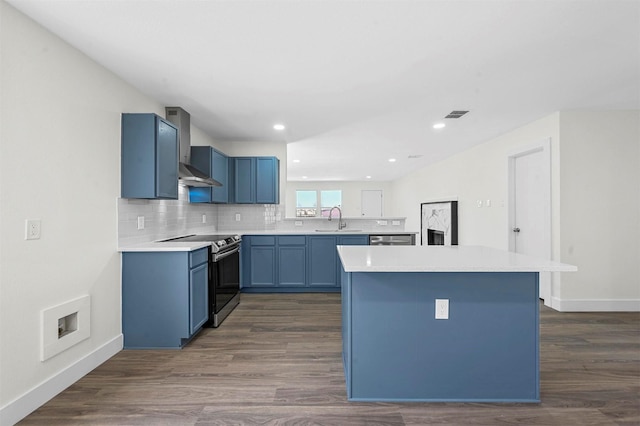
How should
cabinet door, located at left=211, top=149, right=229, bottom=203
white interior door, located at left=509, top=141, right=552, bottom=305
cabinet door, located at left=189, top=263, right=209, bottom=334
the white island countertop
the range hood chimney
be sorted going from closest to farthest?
the white island countertop
cabinet door, located at left=189, top=263, right=209, bottom=334
the range hood chimney
white interior door, located at left=509, top=141, right=552, bottom=305
cabinet door, located at left=211, top=149, right=229, bottom=203

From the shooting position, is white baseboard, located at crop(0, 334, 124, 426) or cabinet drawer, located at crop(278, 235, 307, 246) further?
cabinet drawer, located at crop(278, 235, 307, 246)

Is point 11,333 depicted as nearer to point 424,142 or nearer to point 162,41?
point 162,41

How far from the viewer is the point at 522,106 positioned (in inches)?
146

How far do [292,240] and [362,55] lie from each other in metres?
2.95

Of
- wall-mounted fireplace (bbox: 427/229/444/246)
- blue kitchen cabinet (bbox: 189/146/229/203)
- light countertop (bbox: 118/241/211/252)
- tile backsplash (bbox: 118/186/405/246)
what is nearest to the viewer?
light countertop (bbox: 118/241/211/252)

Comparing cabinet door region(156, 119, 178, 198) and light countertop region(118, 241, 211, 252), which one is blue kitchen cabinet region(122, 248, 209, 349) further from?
cabinet door region(156, 119, 178, 198)

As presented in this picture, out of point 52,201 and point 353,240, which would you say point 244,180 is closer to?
point 353,240

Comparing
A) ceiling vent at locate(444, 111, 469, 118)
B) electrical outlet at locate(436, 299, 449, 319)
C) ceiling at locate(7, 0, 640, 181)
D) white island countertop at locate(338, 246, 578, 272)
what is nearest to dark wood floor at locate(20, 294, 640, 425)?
electrical outlet at locate(436, 299, 449, 319)

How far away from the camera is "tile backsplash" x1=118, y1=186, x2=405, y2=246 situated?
3086 millimetres

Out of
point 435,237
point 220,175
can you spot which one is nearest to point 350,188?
point 435,237

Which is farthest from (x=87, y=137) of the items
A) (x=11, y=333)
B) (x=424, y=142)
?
(x=424, y=142)

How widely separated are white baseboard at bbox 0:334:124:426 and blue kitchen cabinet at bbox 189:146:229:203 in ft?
6.79

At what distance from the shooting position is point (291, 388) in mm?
2234

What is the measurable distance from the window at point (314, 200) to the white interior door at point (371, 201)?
906mm
